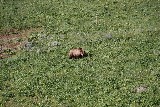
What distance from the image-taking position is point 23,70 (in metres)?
24.3

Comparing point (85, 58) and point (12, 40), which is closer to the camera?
point (85, 58)

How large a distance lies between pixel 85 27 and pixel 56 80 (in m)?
9.06

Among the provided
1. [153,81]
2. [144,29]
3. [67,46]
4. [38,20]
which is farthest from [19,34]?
[153,81]

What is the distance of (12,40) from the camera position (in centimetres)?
2925

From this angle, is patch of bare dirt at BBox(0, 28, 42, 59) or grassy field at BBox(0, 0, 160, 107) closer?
grassy field at BBox(0, 0, 160, 107)

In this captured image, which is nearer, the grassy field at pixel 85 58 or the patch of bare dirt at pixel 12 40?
the grassy field at pixel 85 58

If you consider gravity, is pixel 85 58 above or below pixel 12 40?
above

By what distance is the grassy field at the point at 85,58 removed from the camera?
68.0 ft

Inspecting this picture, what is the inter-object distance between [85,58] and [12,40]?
7.35 m

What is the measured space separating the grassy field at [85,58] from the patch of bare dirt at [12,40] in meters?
0.54

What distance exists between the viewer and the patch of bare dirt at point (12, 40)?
27.4 metres

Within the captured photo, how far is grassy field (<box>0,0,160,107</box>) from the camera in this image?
2072 cm

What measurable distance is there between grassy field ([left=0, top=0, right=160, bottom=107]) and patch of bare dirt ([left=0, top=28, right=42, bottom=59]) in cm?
54

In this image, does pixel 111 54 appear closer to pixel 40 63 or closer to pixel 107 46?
pixel 107 46
